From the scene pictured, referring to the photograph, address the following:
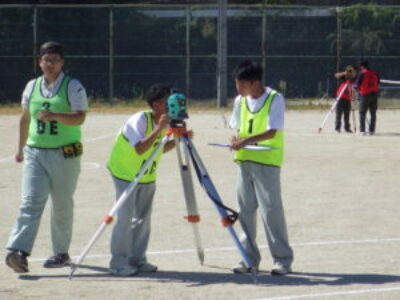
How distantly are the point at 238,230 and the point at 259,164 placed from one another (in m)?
2.57

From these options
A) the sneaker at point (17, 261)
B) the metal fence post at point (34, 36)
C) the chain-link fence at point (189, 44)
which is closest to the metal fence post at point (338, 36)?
the chain-link fence at point (189, 44)

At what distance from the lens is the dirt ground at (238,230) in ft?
31.0

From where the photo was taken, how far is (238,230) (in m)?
12.4

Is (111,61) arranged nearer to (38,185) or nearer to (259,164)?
(38,185)

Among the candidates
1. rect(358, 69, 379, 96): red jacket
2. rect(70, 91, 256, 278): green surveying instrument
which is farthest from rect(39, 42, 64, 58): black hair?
rect(358, 69, 379, 96): red jacket

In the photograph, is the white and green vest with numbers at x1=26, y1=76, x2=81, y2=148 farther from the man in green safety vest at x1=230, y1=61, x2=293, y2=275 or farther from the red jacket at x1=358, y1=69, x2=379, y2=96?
the red jacket at x1=358, y1=69, x2=379, y2=96

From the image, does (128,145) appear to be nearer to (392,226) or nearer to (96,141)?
(392,226)

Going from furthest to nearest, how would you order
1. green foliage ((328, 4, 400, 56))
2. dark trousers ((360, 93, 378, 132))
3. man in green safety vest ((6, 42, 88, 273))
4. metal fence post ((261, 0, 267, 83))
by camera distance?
green foliage ((328, 4, 400, 56)) < metal fence post ((261, 0, 267, 83)) < dark trousers ((360, 93, 378, 132)) < man in green safety vest ((6, 42, 88, 273))

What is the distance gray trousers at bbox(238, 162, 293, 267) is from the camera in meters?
9.92

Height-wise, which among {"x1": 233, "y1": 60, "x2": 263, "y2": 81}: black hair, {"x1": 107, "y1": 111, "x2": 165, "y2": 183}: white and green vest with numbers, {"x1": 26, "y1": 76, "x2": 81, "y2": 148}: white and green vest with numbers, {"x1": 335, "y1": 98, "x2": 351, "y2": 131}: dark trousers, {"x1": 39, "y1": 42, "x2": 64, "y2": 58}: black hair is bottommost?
{"x1": 335, "y1": 98, "x2": 351, "y2": 131}: dark trousers

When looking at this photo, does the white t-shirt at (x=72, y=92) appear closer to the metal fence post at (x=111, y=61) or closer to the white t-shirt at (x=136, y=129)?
the white t-shirt at (x=136, y=129)

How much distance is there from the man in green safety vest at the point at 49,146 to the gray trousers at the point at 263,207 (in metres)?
1.54

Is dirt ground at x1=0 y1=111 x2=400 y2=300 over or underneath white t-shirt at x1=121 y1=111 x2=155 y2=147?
underneath

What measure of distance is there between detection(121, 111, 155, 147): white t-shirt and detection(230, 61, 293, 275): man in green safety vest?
2.58ft
